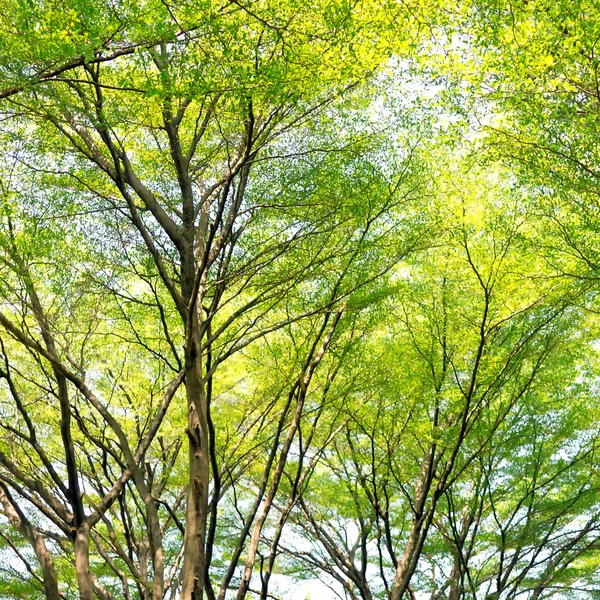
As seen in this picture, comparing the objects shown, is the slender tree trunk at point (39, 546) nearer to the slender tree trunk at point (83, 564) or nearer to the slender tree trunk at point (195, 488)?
the slender tree trunk at point (83, 564)

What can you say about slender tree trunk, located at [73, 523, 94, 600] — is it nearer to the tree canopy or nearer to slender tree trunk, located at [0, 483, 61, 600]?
the tree canopy

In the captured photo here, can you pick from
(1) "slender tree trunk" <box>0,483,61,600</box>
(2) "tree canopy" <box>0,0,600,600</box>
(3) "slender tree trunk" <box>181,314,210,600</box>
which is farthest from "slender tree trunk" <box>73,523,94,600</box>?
(3) "slender tree trunk" <box>181,314,210,600</box>

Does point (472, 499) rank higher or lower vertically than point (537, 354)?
lower

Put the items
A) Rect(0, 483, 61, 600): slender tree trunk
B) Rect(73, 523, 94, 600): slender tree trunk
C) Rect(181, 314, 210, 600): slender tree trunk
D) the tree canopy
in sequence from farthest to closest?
Rect(0, 483, 61, 600): slender tree trunk, Rect(73, 523, 94, 600): slender tree trunk, Rect(181, 314, 210, 600): slender tree trunk, the tree canopy

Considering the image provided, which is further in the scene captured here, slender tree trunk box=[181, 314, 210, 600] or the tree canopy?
Result: slender tree trunk box=[181, 314, 210, 600]

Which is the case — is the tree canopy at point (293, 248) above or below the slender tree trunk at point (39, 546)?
above

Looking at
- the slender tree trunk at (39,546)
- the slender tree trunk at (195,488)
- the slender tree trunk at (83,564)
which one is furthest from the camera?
the slender tree trunk at (39,546)

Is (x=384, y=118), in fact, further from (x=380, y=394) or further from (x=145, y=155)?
(x=380, y=394)

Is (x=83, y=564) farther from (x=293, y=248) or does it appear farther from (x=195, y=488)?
(x=293, y=248)

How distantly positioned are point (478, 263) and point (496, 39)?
3.34 m

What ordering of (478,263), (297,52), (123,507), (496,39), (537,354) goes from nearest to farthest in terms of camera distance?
(297,52) → (496,39) → (478,263) → (123,507) → (537,354)

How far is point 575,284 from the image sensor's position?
8.23m

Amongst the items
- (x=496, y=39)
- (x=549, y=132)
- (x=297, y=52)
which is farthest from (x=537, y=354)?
(x=297, y=52)

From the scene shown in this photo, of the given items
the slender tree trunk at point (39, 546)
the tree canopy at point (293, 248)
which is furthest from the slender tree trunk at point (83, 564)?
the slender tree trunk at point (39, 546)
